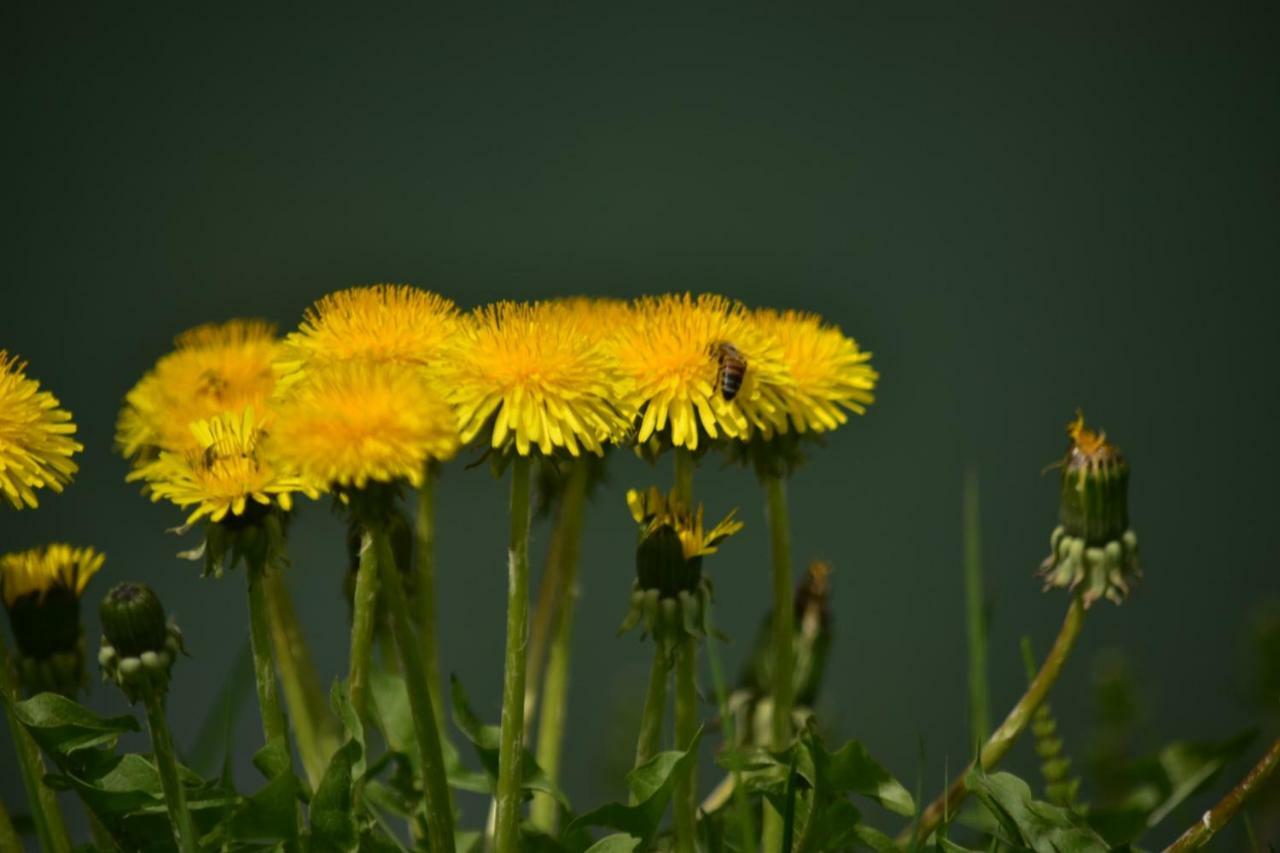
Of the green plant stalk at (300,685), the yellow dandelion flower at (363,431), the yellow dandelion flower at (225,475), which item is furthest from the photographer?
the green plant stalk at (300,685)

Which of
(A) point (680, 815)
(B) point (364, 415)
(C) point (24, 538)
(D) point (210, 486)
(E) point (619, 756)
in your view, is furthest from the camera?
(C) point (24, 538)

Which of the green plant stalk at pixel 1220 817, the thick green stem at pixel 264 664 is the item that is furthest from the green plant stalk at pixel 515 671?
the green plant stalk at pixel 1220 817

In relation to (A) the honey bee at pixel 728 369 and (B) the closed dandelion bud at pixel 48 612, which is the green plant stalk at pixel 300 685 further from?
(A) the honey bee at pixel 728 369

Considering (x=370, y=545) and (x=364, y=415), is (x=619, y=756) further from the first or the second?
(x=364, y=415)

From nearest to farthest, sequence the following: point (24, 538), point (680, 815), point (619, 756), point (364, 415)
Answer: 1. point (364, 415)
2. point (680, 815)
3. point (619, 756)
4. point (24, 538)

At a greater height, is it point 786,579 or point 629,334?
point 629,334

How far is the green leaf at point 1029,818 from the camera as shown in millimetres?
749

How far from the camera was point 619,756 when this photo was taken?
4.27 ft

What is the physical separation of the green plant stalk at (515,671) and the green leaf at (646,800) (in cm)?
4

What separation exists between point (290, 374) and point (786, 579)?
319mm

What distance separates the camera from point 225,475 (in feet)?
2.37

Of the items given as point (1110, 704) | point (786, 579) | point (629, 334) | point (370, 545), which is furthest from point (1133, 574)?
point (1110, 704)

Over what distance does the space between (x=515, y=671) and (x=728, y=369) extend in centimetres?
19

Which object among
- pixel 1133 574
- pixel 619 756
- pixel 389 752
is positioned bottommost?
pixel 619 756
